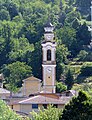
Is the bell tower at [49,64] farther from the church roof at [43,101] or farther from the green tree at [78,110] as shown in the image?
the green tree at [78,110]

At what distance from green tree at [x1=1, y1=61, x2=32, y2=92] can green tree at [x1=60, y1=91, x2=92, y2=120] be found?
39.7 metres

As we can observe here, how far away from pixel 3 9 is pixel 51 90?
5253 cm

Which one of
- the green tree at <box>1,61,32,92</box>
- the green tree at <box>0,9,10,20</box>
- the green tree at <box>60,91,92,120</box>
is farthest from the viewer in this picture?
the green tree at <box>0,9,10,20</box>

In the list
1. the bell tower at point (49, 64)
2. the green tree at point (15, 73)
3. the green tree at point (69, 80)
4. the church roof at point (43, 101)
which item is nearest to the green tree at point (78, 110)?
the church roof at point (43, 101)

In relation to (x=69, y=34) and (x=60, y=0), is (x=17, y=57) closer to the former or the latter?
(x=69, y=34)

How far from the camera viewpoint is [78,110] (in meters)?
32.3

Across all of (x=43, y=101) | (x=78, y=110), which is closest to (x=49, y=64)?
(x=43, y=101)

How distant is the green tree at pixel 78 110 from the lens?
1262 inches

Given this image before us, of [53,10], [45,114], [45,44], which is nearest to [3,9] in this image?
[53,10]

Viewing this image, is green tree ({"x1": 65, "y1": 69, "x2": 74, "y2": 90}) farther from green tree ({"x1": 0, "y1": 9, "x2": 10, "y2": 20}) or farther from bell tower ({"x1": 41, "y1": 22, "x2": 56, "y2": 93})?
green tree ({"x1": 0, "y1": 9, "x2": 10, "y2": 20})

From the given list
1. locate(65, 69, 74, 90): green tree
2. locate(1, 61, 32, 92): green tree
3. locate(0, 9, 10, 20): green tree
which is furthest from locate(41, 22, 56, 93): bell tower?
locate(0, 9, 10, 20): green tree

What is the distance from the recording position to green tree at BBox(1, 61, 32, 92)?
7456 cm

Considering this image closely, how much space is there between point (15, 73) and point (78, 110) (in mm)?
44522

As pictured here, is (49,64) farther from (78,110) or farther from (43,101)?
(78,110)
